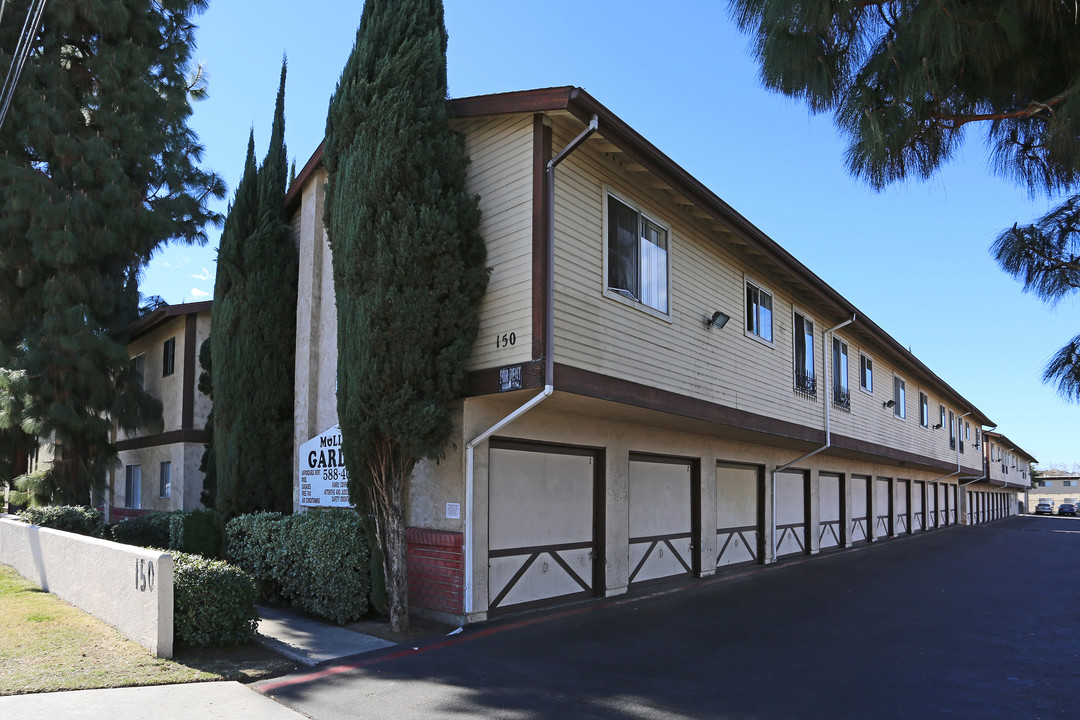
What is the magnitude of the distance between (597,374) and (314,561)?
4191mm

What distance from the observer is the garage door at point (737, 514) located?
15.6 metres

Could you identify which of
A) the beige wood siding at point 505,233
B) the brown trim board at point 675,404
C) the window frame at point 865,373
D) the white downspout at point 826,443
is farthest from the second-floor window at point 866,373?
the beige wood siding at point 505,233

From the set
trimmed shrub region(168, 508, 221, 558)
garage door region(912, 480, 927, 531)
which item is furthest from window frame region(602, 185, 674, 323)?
garage door region(912, 480, 927, 531)

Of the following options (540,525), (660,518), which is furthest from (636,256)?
(660,518)

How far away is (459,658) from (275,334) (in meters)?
7.70

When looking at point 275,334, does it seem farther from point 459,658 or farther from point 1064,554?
point 1064,554

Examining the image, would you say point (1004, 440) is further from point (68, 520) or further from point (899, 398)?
point (68, 520)

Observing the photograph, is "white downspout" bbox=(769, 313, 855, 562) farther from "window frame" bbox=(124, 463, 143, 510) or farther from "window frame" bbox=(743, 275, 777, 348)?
"window frame" bbox=(124, 463, 143, 510)

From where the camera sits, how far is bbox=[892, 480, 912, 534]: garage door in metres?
29.0

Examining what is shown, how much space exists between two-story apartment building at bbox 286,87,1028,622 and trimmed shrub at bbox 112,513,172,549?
4699 millimetres

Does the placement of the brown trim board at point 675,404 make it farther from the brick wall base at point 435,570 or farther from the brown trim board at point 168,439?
the brown trim board at point 168,439

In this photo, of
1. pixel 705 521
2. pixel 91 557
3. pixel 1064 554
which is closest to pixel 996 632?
pixel 705 521

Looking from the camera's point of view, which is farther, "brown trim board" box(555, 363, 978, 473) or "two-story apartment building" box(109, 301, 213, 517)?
"two-story apartment building" box(109, 301, 213, 517)

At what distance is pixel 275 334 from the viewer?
44.5 feet
